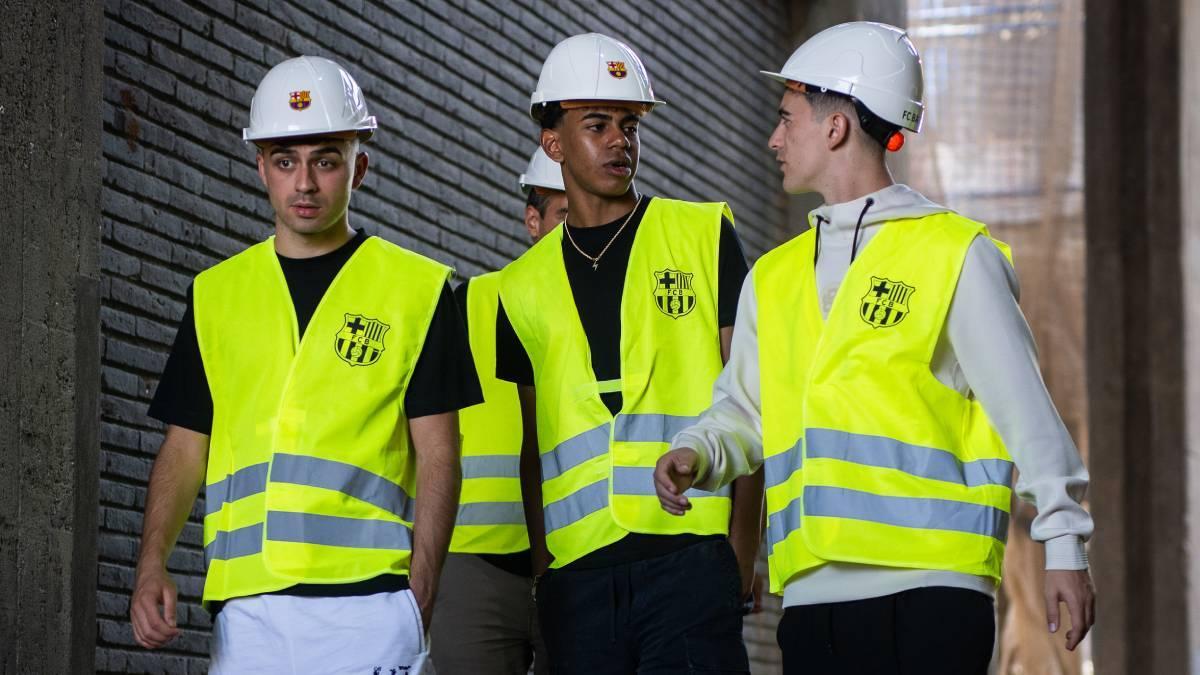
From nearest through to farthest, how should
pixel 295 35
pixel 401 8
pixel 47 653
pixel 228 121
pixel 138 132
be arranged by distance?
pixel 47 653 < pixel 138 132 < pixel 228 121 < pixel 295 35 < pixel 401 8

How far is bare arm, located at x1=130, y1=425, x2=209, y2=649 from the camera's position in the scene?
4.12 m

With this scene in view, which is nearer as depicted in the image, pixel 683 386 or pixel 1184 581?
pixel 683 386

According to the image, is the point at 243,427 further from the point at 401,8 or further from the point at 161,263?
the point at 401,8

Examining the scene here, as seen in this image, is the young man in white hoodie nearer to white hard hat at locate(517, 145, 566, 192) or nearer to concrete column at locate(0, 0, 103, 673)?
concrete column at locate(0, 0, 103, 673)

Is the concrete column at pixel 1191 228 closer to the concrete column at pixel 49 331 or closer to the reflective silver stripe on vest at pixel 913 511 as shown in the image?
the concrete column at pixel 49 331

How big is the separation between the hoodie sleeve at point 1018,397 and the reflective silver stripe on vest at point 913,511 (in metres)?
0.08

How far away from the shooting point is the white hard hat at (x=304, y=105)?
4.41 m

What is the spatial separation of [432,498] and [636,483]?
664mm

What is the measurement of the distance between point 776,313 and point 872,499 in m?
0.52

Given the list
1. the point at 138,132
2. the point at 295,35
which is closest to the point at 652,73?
the point at 295,35

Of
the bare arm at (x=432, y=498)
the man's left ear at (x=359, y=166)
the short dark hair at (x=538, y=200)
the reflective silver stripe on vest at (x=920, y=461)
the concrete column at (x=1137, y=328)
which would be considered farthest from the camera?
the concrete column at (x=1137, y=328)

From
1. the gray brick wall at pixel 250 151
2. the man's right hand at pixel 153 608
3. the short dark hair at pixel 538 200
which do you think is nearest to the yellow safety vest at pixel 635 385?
the man's right hand at pixel 153 608

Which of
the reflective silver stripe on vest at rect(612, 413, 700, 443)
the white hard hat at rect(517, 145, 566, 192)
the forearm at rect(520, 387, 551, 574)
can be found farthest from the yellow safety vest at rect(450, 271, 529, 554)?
the white hard hat at rect(517, 145, 566, 192)

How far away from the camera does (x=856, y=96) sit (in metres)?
3.98
